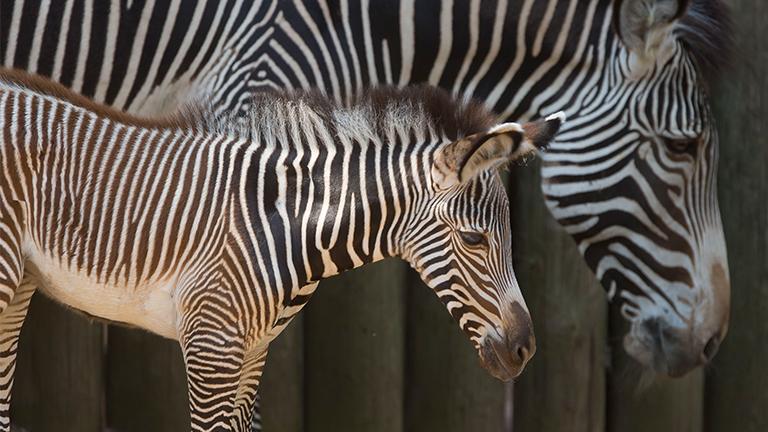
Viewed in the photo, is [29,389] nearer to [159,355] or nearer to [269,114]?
[159,355]

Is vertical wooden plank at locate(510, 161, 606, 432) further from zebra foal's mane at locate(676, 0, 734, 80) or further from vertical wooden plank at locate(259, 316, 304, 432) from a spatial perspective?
vertical wooden plank at locate(259, 316, 304, 432)

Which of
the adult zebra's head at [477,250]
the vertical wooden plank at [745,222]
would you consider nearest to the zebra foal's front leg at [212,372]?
the adult zebra's head at [477,250]

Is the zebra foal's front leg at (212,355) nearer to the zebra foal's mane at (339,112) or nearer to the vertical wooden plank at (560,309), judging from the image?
the zebra foal's mane at (339,112)

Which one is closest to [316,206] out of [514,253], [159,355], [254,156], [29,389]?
[254,156]

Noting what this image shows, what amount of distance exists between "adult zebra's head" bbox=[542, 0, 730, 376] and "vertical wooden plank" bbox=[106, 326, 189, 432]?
2.33 meters

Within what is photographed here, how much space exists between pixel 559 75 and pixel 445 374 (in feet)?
5.59

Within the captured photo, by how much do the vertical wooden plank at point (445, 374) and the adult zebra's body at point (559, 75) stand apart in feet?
3.32

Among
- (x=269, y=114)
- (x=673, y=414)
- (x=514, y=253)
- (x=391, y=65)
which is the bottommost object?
(x=673, y=414)

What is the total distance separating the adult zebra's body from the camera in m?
4.86

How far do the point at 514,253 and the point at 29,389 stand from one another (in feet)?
8.87

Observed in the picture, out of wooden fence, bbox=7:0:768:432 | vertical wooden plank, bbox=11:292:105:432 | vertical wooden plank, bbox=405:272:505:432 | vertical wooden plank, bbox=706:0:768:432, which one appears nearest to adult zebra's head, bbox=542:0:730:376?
vertical wooden plank, bbox=706:0:768:432

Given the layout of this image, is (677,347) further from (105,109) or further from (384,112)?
(105,109)

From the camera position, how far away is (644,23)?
4.73m

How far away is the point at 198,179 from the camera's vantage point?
4164 mm
